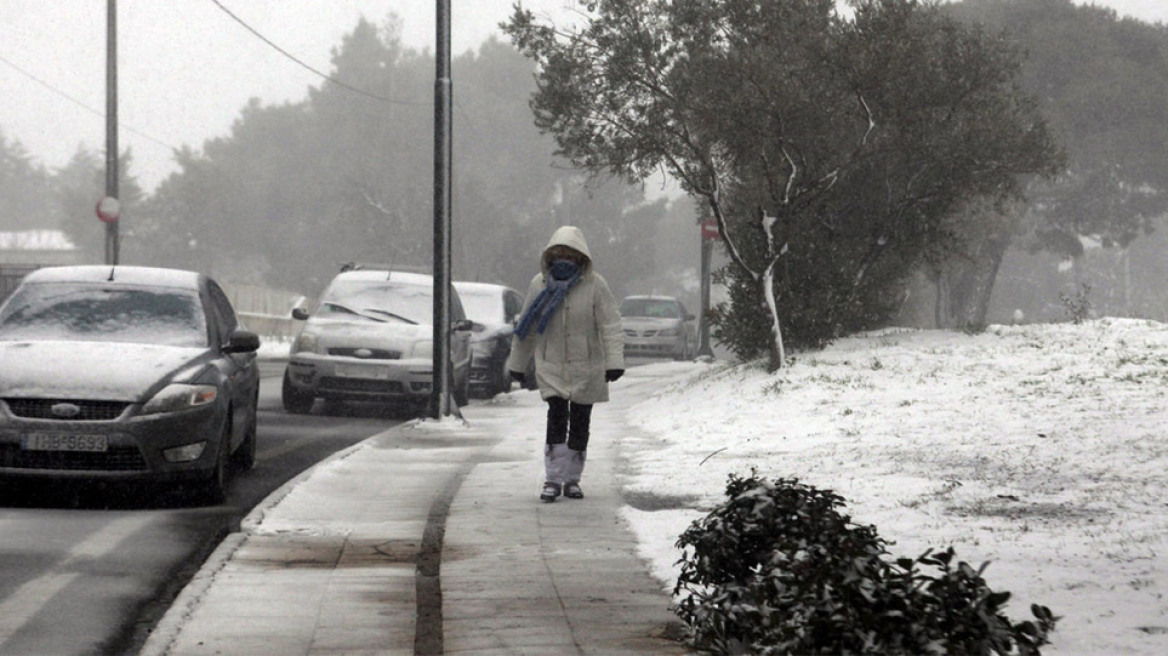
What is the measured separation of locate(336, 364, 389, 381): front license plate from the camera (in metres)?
18.9

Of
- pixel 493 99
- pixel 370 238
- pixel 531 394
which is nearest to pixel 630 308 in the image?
pixel 531 394

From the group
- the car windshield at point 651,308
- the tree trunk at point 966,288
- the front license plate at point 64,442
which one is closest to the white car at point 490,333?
the front license plate at point 64,442

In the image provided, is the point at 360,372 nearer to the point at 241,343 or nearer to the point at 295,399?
the point at 295,399

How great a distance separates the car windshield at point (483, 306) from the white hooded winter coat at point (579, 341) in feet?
44.1

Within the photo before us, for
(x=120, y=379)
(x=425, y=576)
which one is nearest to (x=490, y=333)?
(x=120, y=379)

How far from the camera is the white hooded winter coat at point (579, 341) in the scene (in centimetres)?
1058

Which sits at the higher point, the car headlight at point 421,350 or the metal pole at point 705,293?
the metal pole at point 705,293

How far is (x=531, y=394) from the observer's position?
78.9 ft

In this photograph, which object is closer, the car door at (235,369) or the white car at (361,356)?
the car door at (235,369)

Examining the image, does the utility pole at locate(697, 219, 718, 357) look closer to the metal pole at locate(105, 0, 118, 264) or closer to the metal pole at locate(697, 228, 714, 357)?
the metal pole at locate(697, 228, 714, 357)

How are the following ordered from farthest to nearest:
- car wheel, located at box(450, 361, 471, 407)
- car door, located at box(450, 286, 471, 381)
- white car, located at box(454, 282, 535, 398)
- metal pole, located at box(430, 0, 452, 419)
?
1. white car, located at box(454, 282, 535, 398)
2. car wheel, located at box(450, 361, 471, 407)
3. car door, located at box(450, 286, 471, 381)
4. metal pole, located at box(430, 0, 452, 419)

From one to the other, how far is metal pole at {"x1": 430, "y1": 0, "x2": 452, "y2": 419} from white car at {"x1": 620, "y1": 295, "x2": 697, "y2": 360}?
75.4ft

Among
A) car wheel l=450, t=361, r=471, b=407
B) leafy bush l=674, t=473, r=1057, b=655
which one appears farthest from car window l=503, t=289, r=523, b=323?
leafy bush l=674, t=473, r=1057, b=655

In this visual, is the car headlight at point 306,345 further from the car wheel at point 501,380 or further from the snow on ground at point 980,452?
the car wheel at point 501,380
